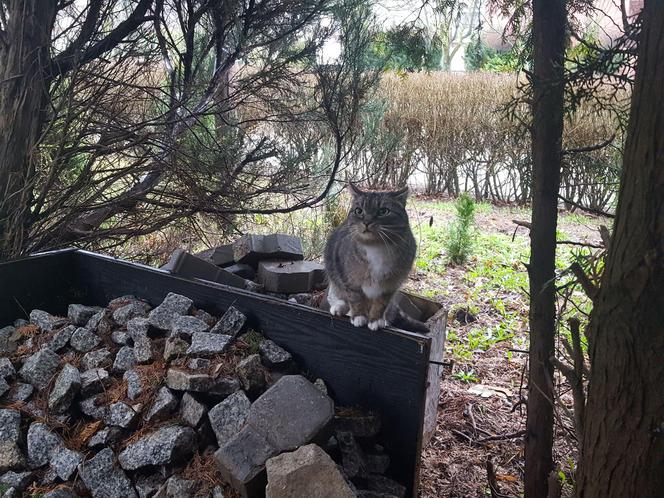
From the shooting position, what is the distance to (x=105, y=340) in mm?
2479

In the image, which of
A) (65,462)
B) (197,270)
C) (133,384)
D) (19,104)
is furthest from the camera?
(19,104)

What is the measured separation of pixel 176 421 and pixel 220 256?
1362 millimetres

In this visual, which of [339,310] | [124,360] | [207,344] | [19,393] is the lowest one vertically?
[19,393]

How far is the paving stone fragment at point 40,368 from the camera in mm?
2271

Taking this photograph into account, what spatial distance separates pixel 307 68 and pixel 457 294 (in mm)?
2383

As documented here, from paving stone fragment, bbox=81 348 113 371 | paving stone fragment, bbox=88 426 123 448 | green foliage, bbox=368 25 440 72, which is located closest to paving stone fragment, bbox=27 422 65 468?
paving stone fragment, bbox=88 426 123 448

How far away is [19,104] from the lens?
9.55 feet

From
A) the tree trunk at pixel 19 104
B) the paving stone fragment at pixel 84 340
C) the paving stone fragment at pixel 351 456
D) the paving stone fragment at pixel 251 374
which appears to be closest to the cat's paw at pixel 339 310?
the paving stone fragment at pixel 251 374

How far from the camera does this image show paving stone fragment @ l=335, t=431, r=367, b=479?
6.31 feet

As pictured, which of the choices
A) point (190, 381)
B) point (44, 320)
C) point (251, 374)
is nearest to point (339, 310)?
point (251, 374)

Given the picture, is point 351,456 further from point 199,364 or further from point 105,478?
point 105,478

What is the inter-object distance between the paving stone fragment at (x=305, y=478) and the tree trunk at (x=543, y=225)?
69 cm

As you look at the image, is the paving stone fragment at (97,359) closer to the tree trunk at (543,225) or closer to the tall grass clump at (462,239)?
the tree trunk at (543,225)

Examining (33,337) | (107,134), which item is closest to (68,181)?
(107,134)
